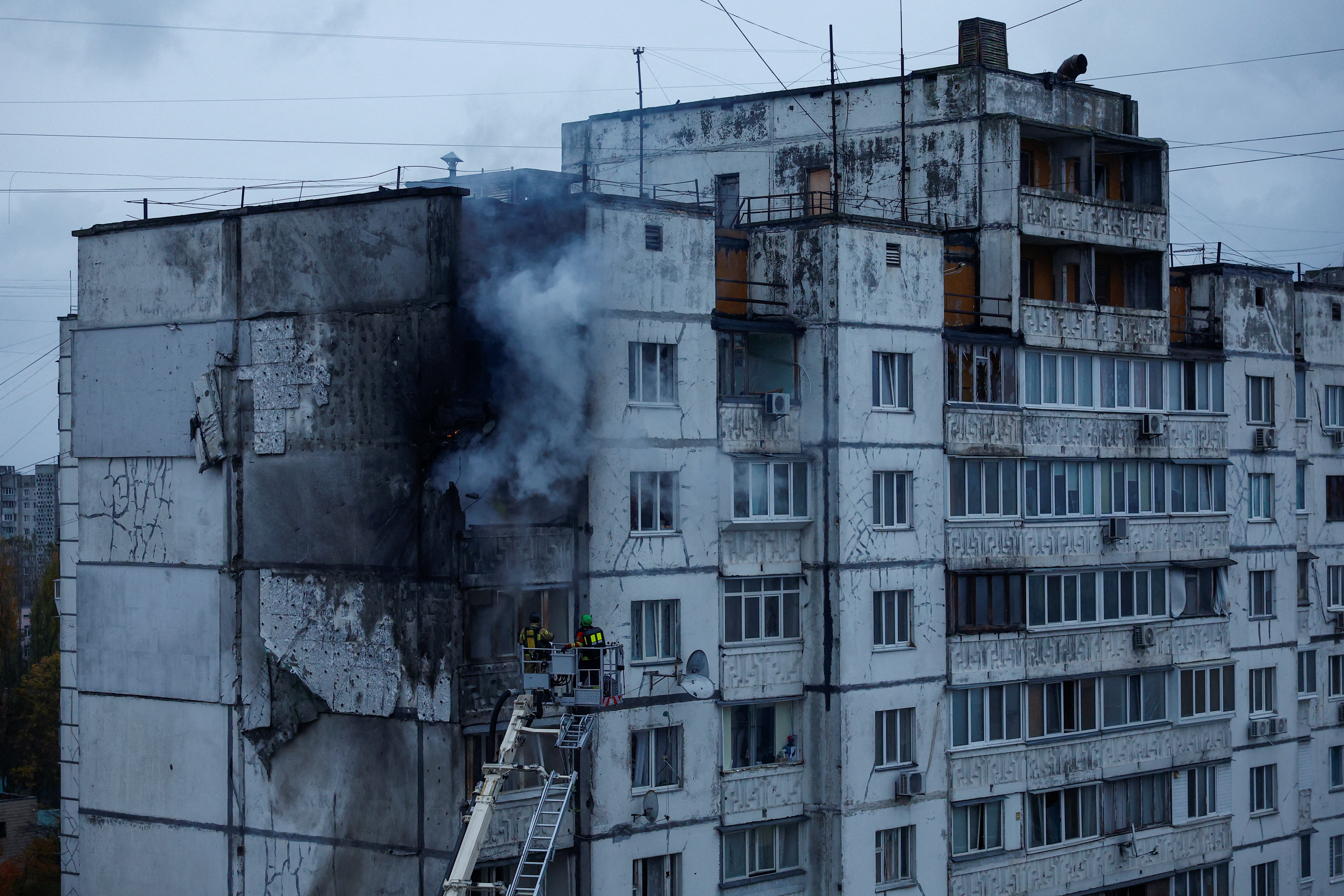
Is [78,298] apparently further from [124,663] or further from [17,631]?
[17,631]

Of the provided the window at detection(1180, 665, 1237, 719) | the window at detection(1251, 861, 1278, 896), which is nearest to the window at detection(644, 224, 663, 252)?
the window at detection(1180, 665, 1237, 719)

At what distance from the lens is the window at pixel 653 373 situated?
3088cm

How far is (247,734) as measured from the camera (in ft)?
100.0

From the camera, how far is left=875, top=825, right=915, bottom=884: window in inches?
1340

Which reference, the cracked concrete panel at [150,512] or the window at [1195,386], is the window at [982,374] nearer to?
the window at [1195,386]

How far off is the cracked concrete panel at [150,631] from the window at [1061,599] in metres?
18.8

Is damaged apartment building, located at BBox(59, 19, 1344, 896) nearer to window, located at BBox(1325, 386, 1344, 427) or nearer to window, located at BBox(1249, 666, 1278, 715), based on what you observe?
window, located at BBox(1249, 666, 1278, 715)

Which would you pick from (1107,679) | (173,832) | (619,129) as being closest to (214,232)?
(173,832)

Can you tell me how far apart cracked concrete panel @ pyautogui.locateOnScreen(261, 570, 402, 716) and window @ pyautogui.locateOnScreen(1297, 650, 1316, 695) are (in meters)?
28.5

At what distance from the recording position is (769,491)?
3309 centimetres

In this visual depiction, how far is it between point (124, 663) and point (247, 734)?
394 centimetres

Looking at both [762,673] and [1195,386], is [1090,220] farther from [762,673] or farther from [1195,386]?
[762,673]

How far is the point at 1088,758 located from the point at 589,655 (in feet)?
53.5

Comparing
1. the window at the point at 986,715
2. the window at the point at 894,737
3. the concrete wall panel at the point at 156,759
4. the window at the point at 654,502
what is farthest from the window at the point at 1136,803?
the concrete wall panel at the point at 156,759
